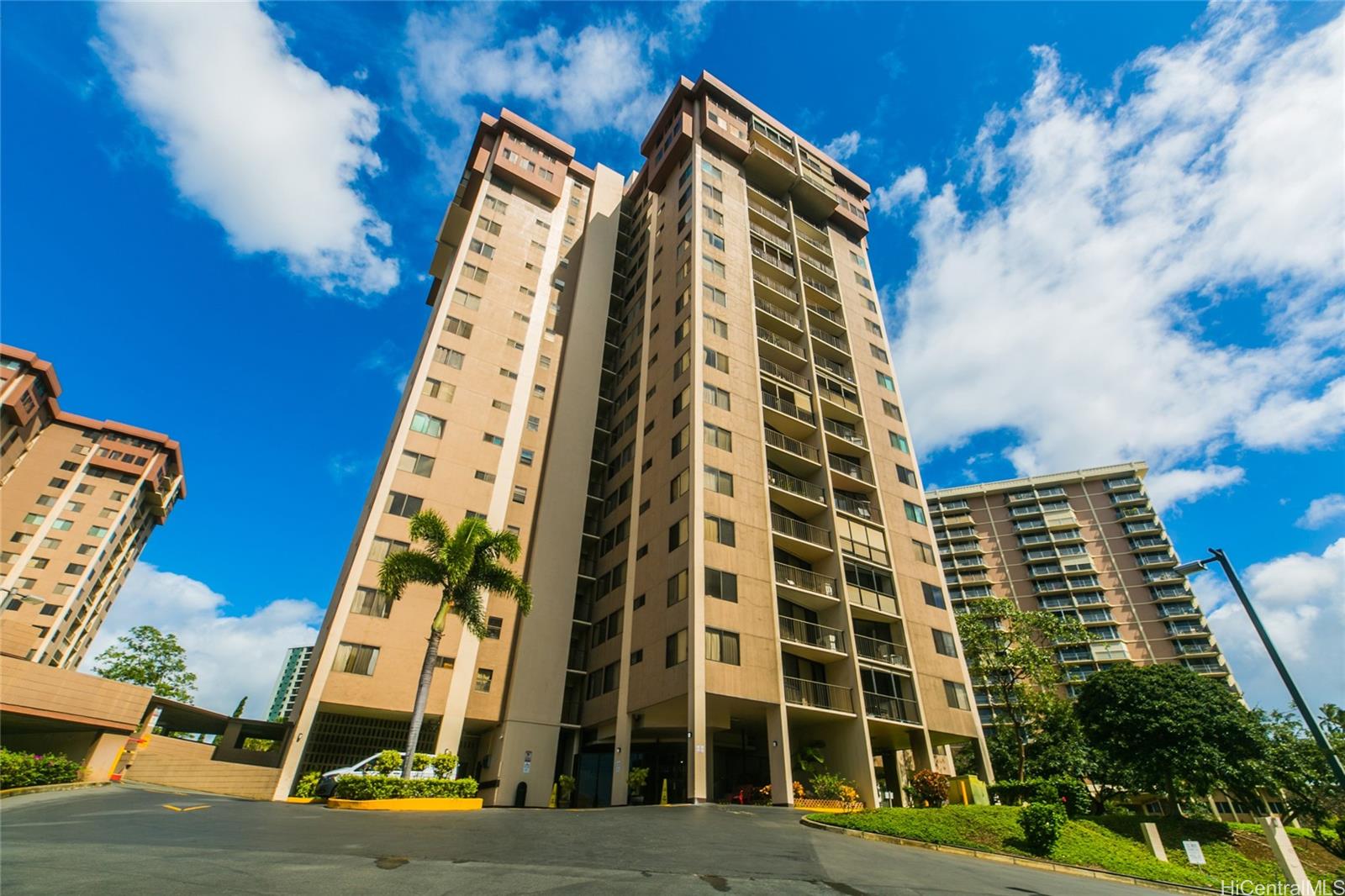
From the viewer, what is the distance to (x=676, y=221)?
163 feet

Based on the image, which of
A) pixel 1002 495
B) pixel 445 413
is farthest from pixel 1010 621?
pixel 1002 495

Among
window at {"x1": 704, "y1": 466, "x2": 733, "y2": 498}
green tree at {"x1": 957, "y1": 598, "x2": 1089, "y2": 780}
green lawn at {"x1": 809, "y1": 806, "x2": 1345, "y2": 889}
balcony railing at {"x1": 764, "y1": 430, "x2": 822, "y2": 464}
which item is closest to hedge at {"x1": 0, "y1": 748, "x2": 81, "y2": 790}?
green lawn at {"x1": 809, "y1": 806, "x2": 1345, "y2": 889}

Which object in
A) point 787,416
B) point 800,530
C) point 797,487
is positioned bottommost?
point 800,530

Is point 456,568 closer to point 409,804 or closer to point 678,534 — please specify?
point 409,804

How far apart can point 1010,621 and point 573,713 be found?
3619 centimetres

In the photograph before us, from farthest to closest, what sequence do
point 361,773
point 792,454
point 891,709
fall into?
1. point 792,454
2. point 891,709
3. point 361,773

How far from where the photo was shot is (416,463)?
4072 centimetres

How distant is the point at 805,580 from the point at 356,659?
25.4 meters

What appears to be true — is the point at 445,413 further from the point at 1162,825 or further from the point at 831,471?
the point at 1162,825

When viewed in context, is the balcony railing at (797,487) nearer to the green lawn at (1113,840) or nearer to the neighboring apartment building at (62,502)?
the green lawn at (1113,840)

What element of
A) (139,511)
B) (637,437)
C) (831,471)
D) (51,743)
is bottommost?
(51,743)

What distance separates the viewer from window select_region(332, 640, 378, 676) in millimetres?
33375

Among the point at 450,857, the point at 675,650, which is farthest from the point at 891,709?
the point at 450,857

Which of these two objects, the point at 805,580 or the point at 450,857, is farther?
the point at 805,580
